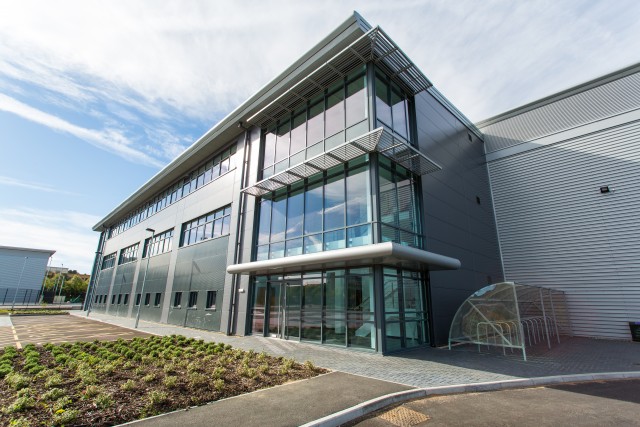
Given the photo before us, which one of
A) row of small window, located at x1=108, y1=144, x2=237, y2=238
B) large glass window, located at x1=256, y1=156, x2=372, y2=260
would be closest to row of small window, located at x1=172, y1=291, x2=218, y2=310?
large glass window, located at x1=256, y1=156, x2=372, y2=260

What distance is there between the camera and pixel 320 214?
13.3 meters

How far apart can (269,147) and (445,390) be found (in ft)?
46.7

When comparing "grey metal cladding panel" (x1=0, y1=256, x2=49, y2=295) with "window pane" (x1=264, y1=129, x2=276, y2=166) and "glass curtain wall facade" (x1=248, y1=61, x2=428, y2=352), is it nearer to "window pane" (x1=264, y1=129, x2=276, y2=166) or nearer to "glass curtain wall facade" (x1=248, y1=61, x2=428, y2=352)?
"glass curtain wall facade" (x1=248, y1=61, x2=428, y2=352)

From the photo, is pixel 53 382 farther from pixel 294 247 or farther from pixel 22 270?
pixel 22 270

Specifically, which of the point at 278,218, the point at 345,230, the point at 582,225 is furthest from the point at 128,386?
the point at 582,225

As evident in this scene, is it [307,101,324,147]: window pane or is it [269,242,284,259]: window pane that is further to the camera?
[269,242,284,259]: window pane

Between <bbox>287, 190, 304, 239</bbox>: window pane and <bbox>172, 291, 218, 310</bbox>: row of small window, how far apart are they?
23.2ft

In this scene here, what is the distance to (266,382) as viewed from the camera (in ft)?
22.9

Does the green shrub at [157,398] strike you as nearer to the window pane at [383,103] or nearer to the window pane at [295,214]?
the window pane at [295,214]

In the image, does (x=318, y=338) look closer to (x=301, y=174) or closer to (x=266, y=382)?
(x=266, y=382)

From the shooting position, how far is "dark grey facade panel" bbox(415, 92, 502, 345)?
13891mm

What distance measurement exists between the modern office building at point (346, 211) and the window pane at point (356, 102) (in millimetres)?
57

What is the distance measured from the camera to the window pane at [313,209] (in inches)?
525

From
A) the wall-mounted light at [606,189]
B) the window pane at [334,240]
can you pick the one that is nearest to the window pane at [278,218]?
the window pane at [334,240]
